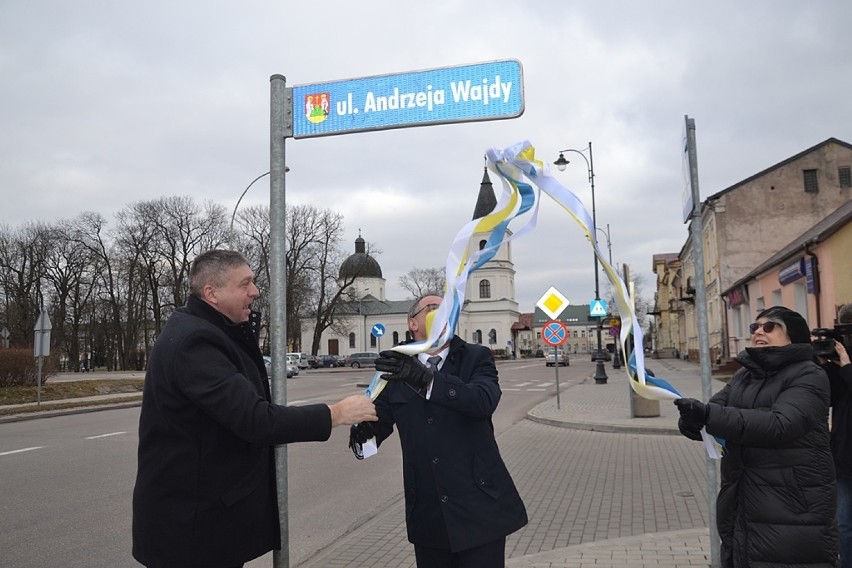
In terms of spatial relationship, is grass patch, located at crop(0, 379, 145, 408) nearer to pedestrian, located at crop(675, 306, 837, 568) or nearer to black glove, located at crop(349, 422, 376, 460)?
black glove, located at crop(349, 422, 376, 460)

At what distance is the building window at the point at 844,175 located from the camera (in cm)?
3148

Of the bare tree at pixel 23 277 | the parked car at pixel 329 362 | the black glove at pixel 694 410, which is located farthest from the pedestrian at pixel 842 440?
the parked car at pixel 329 362

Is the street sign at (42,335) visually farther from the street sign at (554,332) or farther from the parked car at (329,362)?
the parked car at (329,362)

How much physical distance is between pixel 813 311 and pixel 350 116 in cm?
2133

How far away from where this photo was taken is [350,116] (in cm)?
318

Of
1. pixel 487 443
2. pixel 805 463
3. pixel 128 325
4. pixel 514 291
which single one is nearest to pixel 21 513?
pixel 487 443

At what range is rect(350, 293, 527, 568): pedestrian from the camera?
9.21 feet

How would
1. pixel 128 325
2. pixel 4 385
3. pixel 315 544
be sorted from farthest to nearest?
pixel 128 325
pixel 4 385
pixel 315 544

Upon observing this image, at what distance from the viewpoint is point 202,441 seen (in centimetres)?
255

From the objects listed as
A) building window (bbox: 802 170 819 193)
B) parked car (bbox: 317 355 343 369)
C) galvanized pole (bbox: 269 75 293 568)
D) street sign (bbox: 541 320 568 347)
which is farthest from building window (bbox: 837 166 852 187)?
parked car (bbox: 317 355 343 369)

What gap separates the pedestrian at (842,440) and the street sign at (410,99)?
2.65 m

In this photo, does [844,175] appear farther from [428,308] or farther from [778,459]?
[428,308]

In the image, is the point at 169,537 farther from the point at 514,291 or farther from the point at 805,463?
the point at 514,291

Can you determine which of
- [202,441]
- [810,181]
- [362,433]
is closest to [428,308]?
[362,433]
